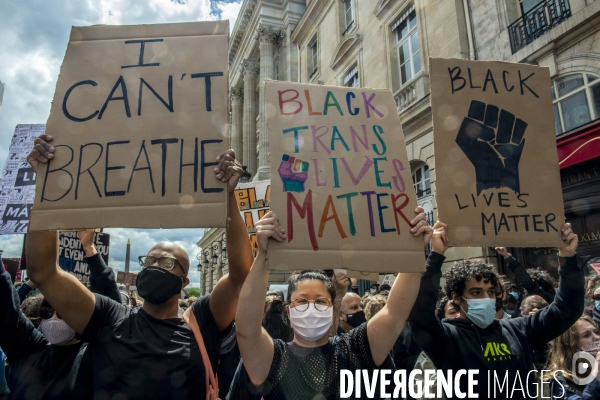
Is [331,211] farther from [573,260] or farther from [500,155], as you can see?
[573,260]

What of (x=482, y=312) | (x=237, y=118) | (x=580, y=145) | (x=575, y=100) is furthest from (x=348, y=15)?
(x=237, y=118)

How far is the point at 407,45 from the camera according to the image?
13.4 m

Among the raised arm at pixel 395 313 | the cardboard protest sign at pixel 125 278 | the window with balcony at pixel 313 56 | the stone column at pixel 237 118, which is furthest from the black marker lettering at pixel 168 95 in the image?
the stone column at pixel 237 118

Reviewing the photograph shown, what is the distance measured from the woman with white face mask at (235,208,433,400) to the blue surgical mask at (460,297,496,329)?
734mm

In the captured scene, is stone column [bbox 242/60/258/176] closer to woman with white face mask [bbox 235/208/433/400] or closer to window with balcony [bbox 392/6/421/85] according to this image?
window with balcony [bbox 392/6/421/85]

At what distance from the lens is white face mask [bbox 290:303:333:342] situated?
1956 millimetres

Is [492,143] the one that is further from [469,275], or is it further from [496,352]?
[496,352]

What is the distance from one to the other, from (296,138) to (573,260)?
172 centimetres

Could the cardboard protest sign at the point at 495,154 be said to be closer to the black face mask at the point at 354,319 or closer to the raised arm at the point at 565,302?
the raised arm at the point at 565,302

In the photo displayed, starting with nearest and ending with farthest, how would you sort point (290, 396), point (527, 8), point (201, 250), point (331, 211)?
point (290, 396) < point (331, 211) < point (527, 8) < point (201, 250)

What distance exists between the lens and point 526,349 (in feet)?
8.03

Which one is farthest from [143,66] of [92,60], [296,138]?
[296,138]

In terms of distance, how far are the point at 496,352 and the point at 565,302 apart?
1.59 ft

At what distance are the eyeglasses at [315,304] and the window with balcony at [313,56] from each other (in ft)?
61.6
